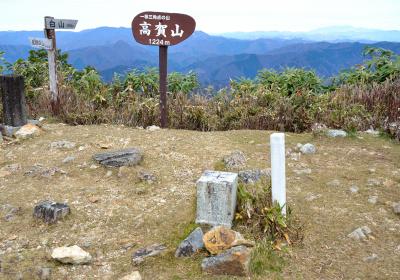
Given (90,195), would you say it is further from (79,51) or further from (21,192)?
(79,51)

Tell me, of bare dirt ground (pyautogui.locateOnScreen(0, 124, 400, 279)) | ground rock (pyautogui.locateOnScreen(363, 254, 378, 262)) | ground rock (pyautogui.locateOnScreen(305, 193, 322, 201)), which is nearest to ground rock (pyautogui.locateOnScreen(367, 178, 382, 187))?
bare dirt ground (pyautogui.locateOnScreen(0, 124, 400, 279))

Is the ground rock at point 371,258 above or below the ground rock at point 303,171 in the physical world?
below

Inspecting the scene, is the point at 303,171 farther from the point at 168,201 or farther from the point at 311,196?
the point at 168,201

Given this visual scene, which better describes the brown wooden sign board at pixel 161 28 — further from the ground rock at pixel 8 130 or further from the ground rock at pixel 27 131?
the ground rock at pixel 8 130

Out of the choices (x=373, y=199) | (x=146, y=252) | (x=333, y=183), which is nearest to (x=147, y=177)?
(x=146, y=252)

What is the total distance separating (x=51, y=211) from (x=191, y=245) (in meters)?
1.44

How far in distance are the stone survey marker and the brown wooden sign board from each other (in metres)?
3.60

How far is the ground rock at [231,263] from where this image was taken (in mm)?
3146

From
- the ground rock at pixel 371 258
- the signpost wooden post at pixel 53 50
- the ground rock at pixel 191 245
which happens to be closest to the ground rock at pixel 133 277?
the ground rock at pixel 191 245

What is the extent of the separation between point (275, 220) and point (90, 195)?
1996 mm

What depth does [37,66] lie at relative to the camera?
964cm

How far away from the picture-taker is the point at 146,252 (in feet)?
11.4

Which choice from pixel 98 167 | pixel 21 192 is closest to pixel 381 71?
pixel 98 167

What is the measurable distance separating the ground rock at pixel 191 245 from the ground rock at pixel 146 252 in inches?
6.0
